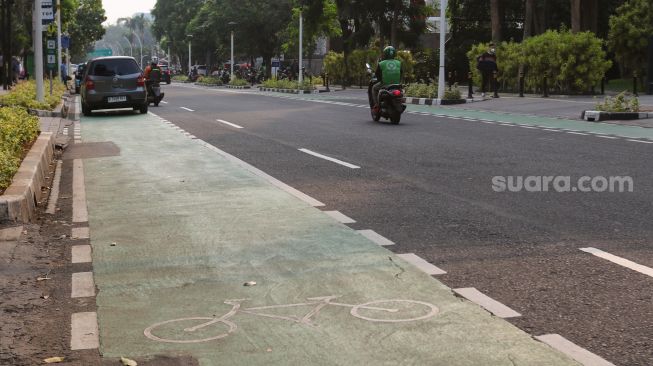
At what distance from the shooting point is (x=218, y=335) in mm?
4770

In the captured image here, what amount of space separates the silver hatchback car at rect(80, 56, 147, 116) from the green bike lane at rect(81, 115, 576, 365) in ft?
55.6

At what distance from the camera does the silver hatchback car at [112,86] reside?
1035 inches

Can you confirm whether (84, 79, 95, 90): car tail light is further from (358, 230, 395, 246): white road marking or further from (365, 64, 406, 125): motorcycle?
(358, 230, 395, 246): white road marking

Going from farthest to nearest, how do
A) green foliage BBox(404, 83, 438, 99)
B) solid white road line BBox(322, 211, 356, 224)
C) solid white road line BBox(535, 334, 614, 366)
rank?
green foliage BBox(404, 83, 438, 99)
solid white road line BBox(322, 211, 356, 224)
solid white road line BBox(535, 334, 614, 366)

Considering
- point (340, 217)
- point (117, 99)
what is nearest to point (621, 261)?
point (340, 217)

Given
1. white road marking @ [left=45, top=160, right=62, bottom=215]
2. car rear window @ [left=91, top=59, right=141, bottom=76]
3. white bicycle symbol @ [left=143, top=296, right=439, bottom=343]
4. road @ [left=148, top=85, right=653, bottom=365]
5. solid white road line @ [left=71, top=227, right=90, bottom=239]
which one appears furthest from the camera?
car rear window @ [left=91, top=59, right=141, bottom=76]

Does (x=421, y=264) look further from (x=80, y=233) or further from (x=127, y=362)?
(x=80, y=233)

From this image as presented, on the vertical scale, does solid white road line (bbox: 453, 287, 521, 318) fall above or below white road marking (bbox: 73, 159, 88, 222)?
below

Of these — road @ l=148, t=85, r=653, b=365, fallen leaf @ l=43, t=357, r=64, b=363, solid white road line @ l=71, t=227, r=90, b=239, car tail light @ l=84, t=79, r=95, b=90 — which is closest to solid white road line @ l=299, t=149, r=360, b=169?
road @ l=148, t=85, r=653, b=365

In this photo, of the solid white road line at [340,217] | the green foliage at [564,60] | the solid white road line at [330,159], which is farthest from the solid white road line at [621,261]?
the green foliage at [564,60]

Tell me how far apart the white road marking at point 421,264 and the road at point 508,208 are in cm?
8

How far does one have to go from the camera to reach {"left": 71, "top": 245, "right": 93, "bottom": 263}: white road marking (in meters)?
6.69

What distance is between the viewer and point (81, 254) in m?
6.91

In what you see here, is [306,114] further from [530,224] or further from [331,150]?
[530,224]
